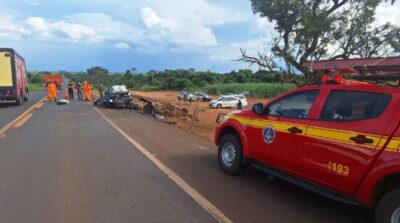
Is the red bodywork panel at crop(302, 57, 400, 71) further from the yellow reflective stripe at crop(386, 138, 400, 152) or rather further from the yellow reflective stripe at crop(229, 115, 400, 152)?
the yellow reflective stripe at crop(386, 138, 400, 152)

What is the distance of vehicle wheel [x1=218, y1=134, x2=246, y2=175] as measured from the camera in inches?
317

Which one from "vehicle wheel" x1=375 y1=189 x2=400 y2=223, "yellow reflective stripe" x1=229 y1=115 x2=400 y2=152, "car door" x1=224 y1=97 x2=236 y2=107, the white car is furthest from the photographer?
"car door" x1=224 y1=97 x2=236 y2=107

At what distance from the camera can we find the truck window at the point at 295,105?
6582 mm

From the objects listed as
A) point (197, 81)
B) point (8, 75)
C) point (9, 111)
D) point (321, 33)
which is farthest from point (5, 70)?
point (197, 81)

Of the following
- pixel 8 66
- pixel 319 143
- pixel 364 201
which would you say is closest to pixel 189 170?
pixel 319 143

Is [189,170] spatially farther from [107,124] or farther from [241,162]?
[107,124]

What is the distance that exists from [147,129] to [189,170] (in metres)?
7.44

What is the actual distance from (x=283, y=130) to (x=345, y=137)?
50.3 inches

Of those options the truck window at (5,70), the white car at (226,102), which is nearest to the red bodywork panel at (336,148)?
the truck window at (5,70)

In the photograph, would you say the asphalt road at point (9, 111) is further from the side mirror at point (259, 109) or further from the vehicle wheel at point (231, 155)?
the side mirror at point (259, 109)

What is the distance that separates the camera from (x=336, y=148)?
574 centimetres

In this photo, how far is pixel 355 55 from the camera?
14336mm

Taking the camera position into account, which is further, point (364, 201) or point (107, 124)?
point (107, 124)

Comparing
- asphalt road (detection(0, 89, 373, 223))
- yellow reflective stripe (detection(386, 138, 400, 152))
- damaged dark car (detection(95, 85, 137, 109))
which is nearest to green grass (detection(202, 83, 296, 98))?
damaged dark car (detection(95, 85, 137, 109))
